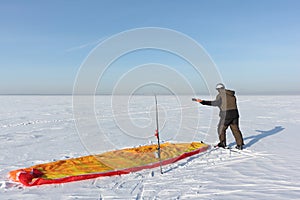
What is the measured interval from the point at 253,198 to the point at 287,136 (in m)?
5.69

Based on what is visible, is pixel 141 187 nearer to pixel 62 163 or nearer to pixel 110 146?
pixel 62 163

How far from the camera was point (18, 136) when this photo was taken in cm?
863

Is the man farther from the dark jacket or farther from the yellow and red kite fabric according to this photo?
the yellow and red kite fabric

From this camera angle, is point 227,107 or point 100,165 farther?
point 227,107

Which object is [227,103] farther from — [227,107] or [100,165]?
[100,165]

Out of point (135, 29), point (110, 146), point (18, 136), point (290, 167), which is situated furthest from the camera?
point (18, 136)

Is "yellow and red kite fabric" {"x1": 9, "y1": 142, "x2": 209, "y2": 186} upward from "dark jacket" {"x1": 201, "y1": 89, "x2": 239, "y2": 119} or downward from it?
downward

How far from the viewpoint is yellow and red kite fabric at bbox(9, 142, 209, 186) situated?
388cm

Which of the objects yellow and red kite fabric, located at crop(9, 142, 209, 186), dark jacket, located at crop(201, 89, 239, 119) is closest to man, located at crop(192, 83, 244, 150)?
dark jacket, located at crop(201, 89, 239, 119)

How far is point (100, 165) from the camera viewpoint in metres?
4.55

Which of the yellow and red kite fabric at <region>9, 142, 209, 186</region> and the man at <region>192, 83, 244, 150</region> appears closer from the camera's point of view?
the yellow and red kite fabric at <region>9, 142, 209, 186</region>

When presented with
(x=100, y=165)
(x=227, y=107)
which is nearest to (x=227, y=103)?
(x=227, y=107)

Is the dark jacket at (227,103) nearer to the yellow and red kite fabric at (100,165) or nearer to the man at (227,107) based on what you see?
the man at (227,107)

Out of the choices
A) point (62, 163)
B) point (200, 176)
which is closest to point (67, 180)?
point (62, 163)
